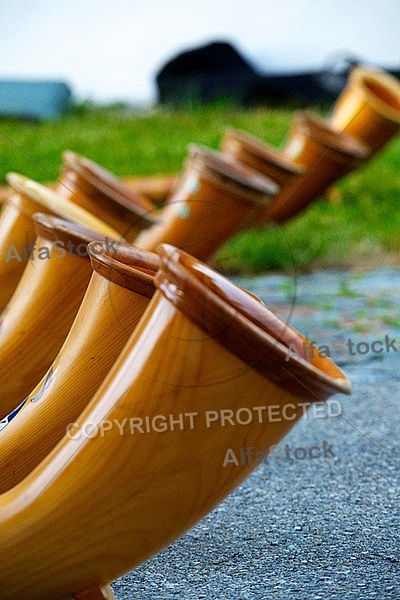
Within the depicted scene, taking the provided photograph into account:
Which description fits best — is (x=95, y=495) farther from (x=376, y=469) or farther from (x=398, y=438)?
(x=398, y=438)

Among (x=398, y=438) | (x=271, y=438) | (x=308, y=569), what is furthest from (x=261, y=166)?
(x=271, y=438)

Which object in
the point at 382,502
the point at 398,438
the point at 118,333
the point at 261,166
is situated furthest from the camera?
the point at 261,166

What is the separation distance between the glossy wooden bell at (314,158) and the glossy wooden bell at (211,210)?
1585 millimetres

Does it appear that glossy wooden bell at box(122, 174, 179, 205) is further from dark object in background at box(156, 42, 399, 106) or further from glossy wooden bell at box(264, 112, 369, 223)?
dark object in background at box(156, 42, 399, 106)

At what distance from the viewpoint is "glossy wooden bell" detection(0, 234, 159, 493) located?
4.17ft

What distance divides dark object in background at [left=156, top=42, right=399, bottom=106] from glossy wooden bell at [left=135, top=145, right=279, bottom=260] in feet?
17.5

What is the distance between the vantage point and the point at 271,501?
1.94 metres

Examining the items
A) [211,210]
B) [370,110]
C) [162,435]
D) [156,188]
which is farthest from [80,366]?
[370,110]

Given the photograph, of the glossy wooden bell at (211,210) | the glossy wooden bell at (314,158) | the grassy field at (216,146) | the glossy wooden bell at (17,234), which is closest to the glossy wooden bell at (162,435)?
the glossy wooden bell at (17,234)

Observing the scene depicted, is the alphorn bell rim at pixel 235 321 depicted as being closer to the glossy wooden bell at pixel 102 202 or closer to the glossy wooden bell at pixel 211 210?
the glossy wooden bell at pixel 102 202

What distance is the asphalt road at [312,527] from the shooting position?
151cm

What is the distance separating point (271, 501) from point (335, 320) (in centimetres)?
188

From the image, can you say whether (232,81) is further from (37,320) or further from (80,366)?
(80,366)

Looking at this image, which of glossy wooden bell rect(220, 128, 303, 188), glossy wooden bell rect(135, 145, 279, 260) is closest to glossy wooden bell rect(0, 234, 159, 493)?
glossy wooden bell rect(135, 145, 279, 260)
